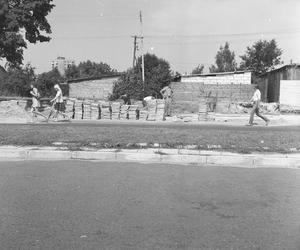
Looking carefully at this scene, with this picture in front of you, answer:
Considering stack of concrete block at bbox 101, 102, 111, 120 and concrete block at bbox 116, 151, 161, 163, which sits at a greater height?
stack of concrete block at bbox 101, 102, 111, 120

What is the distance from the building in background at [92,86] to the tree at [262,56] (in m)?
31.4

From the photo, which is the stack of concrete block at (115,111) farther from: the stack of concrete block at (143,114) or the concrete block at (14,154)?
the concrete block at (14,154)

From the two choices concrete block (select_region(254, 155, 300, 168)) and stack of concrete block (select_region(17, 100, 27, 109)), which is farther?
stack of concrete block (select_region(17, 100, 27, 109))

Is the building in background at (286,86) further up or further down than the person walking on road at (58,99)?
further up

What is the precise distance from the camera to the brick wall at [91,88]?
169 feet

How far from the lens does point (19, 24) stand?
4062cm

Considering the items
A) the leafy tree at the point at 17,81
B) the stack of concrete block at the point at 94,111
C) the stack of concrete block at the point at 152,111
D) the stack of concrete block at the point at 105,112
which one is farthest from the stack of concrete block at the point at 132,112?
the leafy tree at the point at 17,81

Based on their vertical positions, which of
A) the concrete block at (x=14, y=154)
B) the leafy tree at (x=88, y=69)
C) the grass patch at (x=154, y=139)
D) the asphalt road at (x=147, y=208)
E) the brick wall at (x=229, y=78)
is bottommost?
the asphalt road at (x=147, y=208)

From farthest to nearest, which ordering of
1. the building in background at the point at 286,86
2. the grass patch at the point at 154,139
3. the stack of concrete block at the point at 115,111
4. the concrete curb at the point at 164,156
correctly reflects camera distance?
the building in background at the point at 286,86 → the stack of concrete block at the point at 115,111 → the grass patch at the point at 154,139 → the concrete curb at the point at 164,156

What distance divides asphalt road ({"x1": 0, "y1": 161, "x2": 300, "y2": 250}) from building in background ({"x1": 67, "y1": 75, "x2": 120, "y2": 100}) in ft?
137

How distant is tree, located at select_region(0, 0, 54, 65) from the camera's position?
39781 millimetres

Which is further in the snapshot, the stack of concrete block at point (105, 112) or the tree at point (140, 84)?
the tree at point (140, 84)

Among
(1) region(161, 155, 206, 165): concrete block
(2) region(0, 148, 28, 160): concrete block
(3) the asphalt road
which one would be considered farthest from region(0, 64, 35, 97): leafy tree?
(3) the asphalt road

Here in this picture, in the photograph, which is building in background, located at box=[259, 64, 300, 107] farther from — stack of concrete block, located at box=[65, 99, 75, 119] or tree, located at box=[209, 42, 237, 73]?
tree, located at box=[209, 42, 237, 73]
